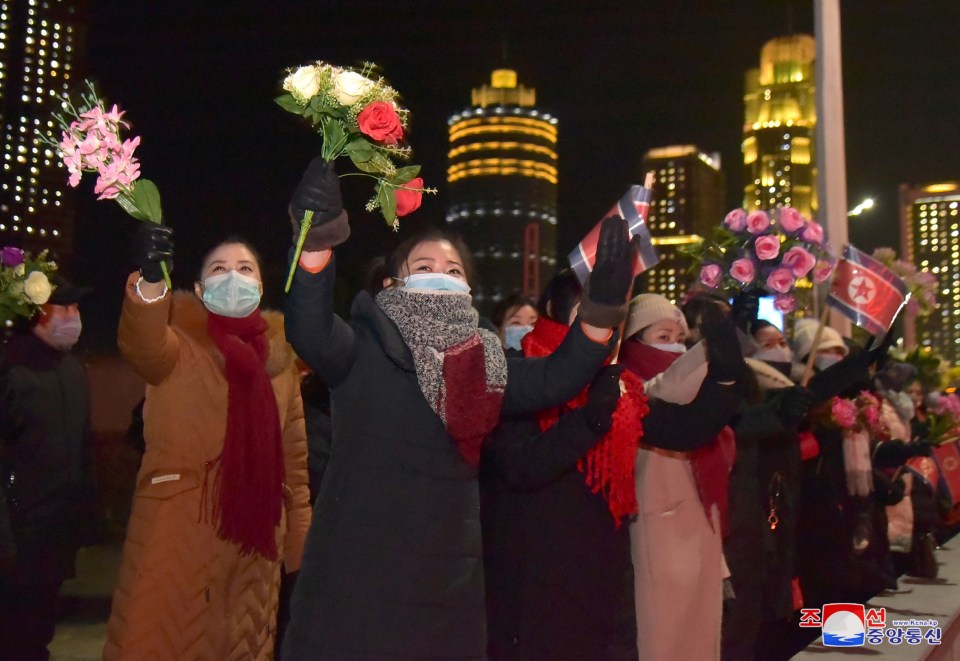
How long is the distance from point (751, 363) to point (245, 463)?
279 centimetres

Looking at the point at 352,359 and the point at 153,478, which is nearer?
the point at 352,359

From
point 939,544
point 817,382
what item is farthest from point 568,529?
point 939,544

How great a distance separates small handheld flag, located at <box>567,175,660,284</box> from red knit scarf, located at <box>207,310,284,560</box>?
1.27 metres

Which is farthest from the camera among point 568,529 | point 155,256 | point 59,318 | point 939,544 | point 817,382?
point 939,544

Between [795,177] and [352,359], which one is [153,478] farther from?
[795,177]

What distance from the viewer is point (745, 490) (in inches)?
193

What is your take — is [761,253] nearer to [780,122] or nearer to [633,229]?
[633,229]

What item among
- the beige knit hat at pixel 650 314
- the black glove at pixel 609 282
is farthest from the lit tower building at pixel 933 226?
the black glove at pixel 609 282

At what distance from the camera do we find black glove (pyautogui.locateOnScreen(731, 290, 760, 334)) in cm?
580

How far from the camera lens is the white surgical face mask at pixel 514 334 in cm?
543

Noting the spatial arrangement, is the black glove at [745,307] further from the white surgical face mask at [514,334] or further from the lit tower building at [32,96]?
the lit tower building at [32,96]

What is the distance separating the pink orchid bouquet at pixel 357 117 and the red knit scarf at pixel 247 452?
122cm

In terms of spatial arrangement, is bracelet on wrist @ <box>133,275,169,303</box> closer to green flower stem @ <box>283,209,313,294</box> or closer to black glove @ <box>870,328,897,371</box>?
green flower stem @ <box>283,209,313,294</box>

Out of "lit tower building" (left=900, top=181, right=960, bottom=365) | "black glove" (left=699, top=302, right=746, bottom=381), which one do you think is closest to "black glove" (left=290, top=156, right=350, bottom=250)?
"black glove" (left=699, top=302, right=746, bottom=381)
